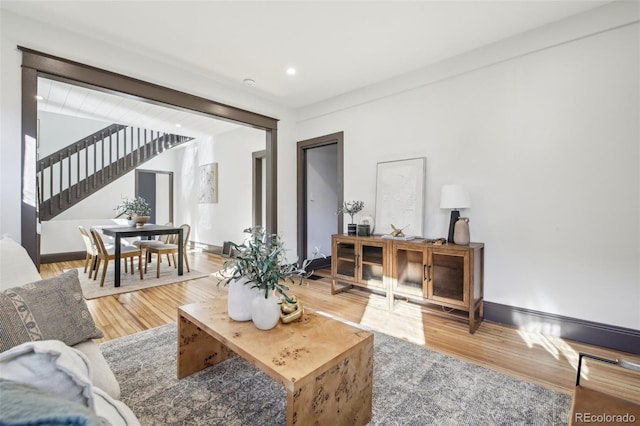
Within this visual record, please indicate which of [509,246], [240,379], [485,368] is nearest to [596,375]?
[485,368]

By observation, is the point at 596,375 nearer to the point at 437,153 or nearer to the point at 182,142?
the point at 437,153

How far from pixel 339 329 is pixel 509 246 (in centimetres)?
206

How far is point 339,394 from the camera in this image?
1343 mm

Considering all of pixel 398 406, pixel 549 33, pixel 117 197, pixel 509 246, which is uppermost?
pixel 549 33

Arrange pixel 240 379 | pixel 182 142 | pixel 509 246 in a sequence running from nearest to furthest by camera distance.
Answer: pixel 240 379 → pixel 509 246 → pixel 182 142

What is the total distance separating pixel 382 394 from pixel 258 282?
1.01 metres

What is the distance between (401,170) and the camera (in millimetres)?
3432

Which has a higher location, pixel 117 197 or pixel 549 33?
pixel 549 33

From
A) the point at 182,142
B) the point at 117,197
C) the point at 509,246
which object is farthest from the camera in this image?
the point at 182,142

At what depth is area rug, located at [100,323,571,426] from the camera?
60.2 inches

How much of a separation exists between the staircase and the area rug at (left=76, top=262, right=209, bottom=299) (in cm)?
204

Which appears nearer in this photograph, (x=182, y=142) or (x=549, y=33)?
→ (x=549, y=33)

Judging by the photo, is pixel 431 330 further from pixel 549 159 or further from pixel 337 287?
pixel 549 159

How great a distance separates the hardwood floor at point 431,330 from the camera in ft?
6.35
